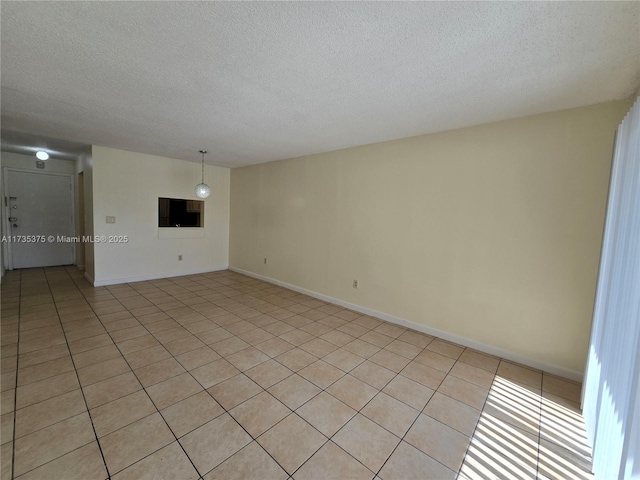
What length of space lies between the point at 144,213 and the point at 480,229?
540cm

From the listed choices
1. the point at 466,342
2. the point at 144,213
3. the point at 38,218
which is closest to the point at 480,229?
the point at 466,342

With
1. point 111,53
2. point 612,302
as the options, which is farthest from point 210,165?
point 612,302

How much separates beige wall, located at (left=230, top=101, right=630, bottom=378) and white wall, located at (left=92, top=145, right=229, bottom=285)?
107 inches

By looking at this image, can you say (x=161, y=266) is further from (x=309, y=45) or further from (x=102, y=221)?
(x=309, y=45)

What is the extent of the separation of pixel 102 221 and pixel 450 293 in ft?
17.8

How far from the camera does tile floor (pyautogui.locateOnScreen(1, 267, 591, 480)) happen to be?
56.7 inches

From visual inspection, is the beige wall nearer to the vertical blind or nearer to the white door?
the vertical blind

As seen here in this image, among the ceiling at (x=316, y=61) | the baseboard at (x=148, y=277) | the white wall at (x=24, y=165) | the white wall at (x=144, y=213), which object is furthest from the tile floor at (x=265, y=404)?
the white wall at (x=24, y=165)

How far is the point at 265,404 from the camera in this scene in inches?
73.9

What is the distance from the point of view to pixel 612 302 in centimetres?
150

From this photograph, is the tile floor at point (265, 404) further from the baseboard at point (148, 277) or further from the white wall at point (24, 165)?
the white wall at point (24, 165)

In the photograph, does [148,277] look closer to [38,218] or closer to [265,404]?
[38,218]

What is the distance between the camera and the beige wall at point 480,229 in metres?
2.23

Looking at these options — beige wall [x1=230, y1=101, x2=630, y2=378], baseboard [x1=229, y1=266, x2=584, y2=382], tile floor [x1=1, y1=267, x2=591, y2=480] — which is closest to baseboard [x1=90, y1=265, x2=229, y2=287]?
tile floor [x1=1, y1=267, x2=591, y2=480]
